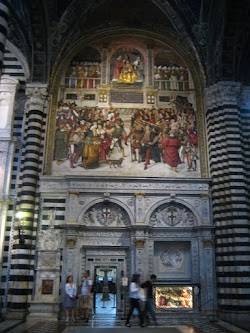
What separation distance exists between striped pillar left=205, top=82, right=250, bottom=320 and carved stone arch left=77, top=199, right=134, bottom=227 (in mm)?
3538

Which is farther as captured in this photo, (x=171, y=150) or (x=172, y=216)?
(x=171, y=150)

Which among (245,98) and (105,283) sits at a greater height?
(245,98)

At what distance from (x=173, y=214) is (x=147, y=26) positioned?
883cm

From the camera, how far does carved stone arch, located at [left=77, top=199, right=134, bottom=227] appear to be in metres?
15.1

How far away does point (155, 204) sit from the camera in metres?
15.2

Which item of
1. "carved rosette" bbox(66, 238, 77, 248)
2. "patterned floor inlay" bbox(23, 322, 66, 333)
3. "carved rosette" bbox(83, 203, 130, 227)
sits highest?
"carved rosette" bbox(83, 203, 130, 227)

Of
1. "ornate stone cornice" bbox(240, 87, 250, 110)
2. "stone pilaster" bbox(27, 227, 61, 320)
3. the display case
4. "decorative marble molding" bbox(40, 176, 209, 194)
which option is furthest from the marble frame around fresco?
the display case

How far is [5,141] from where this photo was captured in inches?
598

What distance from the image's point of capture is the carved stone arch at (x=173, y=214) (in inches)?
599

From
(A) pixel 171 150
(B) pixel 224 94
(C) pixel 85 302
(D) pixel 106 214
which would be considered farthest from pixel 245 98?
(C) pixel 85 302

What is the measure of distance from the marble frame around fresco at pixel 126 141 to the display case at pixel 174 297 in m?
4.48

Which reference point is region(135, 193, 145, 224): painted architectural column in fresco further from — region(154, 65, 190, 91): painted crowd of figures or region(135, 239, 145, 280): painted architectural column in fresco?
region(154, 65, 190, 91): painted crowd of figures

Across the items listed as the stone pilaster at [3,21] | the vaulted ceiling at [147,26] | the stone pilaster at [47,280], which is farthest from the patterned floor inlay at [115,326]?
the vaulted ceiling at [147,26]

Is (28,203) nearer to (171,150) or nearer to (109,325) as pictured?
(109,325)
